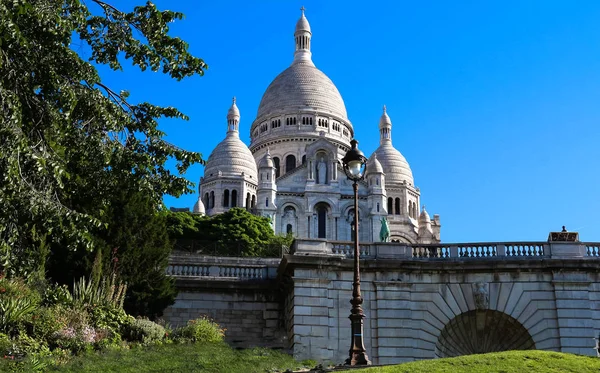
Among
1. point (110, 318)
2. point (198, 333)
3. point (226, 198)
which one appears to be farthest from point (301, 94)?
point (110, 318)

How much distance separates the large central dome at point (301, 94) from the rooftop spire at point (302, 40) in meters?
3.97

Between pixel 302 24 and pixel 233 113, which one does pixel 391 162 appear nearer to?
pixel 233 113

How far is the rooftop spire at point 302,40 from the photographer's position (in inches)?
4491

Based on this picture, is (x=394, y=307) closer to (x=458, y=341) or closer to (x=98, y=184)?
(x=458, y=341)

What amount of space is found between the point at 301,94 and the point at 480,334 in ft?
265

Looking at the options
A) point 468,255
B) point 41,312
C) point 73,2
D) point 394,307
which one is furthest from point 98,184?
point 468,255

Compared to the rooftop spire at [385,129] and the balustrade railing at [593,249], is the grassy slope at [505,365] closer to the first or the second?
the balustrade railing at [593,249]

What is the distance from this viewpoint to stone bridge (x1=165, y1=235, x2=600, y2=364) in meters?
24.1

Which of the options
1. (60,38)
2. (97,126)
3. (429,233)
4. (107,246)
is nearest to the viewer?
(60,38)

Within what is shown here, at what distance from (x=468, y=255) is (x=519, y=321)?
2500 millimetres

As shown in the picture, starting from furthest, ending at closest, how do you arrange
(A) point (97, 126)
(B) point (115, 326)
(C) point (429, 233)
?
(C) point (429, 233) < (B) point (115, 326) < (A) point (97, 126)

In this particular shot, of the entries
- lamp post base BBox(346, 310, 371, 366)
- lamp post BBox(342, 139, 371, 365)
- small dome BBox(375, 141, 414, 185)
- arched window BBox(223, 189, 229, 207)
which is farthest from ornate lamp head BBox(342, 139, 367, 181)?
small dome BBox(375, 141, 414, 185)

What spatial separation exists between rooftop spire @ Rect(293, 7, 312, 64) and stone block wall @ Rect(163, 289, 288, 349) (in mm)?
88577

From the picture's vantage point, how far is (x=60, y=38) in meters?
15.7
